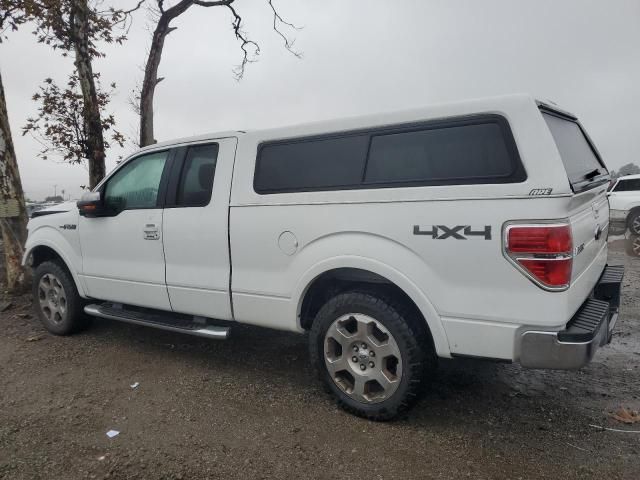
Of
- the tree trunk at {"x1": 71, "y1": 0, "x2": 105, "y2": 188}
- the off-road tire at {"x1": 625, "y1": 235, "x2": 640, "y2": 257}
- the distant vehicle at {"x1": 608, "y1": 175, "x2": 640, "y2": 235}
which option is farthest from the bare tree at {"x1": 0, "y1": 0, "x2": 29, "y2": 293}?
the distant vehicle at {"x1": 608, "y1": 175, "x2": 640, "y2": 235}

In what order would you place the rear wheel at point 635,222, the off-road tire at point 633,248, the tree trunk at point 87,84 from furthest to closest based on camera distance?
1. the rear wheel at point 635,222
2. the off-road tire at point 633,248
3. the tree trunk at point 87,84

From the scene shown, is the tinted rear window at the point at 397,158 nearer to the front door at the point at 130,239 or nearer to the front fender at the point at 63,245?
the front door at the point at 130,239

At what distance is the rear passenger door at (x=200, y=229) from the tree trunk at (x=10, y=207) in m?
4.08

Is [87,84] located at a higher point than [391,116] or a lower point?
higher

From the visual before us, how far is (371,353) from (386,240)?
2.48ft

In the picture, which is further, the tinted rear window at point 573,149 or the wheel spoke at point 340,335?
the wheel spoke at point 340,335

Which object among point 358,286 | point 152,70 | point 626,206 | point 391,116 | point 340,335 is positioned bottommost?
point 626,206

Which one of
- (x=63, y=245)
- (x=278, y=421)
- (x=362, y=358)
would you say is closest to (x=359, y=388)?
(x=362, y=358)

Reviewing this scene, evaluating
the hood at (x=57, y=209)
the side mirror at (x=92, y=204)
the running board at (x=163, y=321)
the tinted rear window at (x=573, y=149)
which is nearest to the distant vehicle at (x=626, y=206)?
the tinted rear window at (x=573, y=149)

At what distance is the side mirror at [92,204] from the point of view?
448 cm

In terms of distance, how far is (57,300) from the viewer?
514 cm

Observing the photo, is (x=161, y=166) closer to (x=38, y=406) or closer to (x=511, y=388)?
(x=38, y=406)

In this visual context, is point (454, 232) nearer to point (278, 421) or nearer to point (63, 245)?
point (278, 421)

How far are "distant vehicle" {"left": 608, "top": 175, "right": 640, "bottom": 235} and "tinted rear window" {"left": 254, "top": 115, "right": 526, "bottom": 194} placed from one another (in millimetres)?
10923
